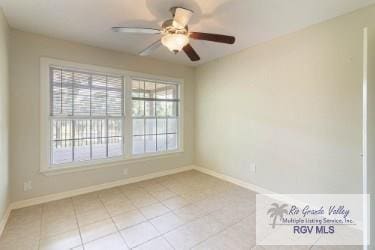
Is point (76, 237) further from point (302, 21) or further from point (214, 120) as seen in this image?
point (302, 21)

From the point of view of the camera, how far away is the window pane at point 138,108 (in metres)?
3.77

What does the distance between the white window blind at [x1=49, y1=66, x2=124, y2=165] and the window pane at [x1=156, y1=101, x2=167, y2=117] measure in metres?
0.80

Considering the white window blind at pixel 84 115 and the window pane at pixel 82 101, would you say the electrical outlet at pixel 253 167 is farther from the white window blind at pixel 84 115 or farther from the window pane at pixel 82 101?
the window pane at pixel 82 101

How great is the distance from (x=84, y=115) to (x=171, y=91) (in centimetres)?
190

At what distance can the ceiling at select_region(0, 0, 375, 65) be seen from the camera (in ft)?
6.75

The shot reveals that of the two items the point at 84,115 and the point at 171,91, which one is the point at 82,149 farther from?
the point at 171,91

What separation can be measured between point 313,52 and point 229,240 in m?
2.56

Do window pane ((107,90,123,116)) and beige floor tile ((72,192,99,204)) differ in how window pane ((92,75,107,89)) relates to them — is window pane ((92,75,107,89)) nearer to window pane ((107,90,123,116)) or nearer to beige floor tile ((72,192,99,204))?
window pane ((107,90,123,116))

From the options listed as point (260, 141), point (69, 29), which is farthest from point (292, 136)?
point (69, 29)

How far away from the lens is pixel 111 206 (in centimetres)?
272

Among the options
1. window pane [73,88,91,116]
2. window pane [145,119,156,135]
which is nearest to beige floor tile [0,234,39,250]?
window pane [73,88,91,116]

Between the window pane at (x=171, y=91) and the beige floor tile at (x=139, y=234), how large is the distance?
277 centimetres

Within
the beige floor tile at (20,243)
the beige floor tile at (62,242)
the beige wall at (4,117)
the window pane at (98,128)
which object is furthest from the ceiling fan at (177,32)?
the beige floor tile at (20,243)

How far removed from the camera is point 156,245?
1925 mm
